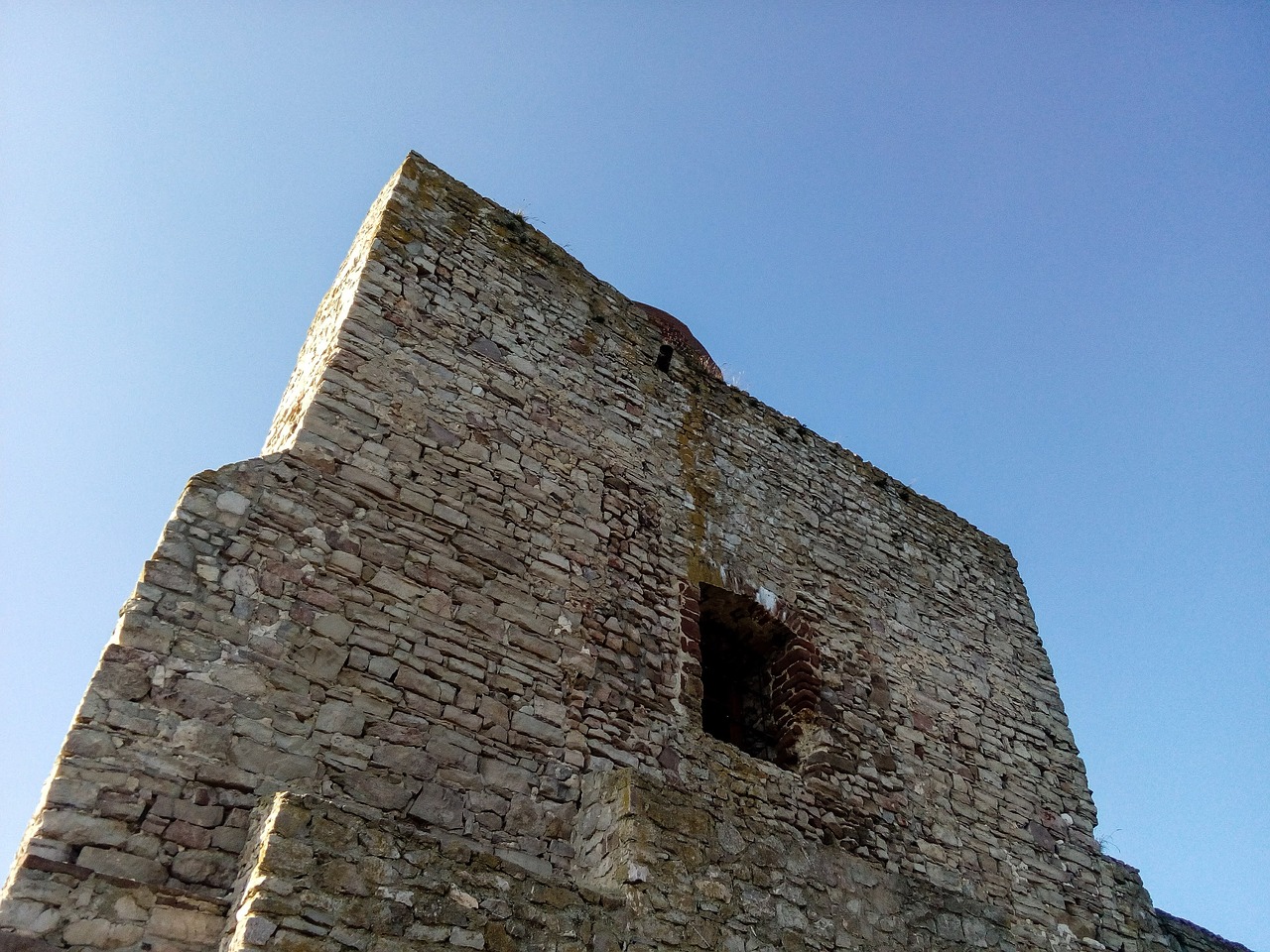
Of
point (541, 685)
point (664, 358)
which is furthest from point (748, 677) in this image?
point (664, 358)

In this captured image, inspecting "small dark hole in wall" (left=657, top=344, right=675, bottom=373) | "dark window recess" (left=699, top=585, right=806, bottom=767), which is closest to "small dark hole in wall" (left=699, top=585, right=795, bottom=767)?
"dark window recess" (left=699, top=585, right=806, bottom=767)

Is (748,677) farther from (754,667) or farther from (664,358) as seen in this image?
(664,358)

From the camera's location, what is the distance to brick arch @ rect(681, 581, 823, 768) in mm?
7207

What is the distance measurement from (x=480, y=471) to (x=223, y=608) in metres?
2.07

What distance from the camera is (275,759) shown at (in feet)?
14.8

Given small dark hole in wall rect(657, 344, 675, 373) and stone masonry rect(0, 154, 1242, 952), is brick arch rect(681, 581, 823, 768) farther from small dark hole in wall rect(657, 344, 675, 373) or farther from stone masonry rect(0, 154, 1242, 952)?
small dark hole in wall rect(657, 344, 675, 373)

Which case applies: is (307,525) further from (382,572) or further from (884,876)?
(884,876)

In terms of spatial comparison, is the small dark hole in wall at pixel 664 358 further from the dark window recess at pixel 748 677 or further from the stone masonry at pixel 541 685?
the dark window recess at pixel 748 677

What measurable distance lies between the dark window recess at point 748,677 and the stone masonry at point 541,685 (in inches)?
1.0

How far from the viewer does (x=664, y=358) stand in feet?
28.2

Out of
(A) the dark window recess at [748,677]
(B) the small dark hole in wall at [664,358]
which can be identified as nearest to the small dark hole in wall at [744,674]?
(A) the dark window recess at [748,677]

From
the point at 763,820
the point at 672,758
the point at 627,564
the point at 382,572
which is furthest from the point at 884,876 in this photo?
the point at 382,572

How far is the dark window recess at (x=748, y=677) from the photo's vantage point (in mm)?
7281

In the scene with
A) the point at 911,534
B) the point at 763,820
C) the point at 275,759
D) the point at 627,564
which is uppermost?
the point at 911,534
